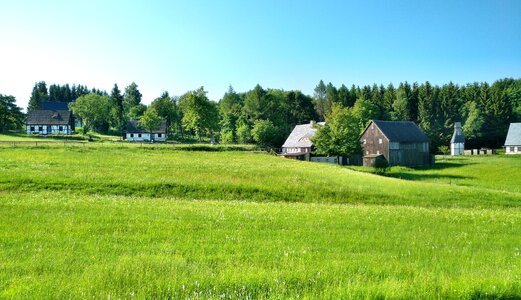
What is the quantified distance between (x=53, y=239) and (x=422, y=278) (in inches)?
389

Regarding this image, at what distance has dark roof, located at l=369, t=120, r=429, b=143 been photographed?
283ft

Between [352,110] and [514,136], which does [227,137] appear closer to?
[352,110]

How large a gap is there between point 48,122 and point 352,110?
9642 centimetres

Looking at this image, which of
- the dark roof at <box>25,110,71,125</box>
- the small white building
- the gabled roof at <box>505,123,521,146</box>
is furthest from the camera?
the dark roof at <box>25,110,71,125</box>

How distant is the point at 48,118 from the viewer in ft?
408

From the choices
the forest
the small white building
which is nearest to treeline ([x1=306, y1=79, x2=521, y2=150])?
the forest

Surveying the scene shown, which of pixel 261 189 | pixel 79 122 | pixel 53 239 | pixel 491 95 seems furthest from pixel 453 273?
pixel 79 122

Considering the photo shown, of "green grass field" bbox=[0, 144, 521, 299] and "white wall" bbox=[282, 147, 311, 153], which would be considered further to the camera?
"white wall" bbox=[282, 147, 311, 153]

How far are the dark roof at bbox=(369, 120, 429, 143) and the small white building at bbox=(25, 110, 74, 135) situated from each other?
96.9 meters

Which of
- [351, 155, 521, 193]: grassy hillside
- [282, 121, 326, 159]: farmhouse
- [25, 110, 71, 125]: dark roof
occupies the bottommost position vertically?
[351, 155, 521, 193]: grassy hillside

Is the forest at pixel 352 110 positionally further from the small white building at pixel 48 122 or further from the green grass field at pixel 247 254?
the green grass field at pixel 247 254

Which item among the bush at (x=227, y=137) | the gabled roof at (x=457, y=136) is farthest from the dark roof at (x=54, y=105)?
the gabled roof at (x=457, y=136)

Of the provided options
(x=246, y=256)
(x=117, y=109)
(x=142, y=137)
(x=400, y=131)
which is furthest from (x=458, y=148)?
(x=246, y=256)

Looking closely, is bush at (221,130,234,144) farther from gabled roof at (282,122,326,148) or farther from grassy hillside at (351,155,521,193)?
grassy hillside at (351,155,521,193)
